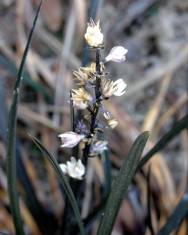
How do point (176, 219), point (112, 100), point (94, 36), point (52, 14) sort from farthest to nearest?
point (52, 14)
point (112, 100)
point (176, 219)
point (94, 36)

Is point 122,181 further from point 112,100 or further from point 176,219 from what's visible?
point 112,100

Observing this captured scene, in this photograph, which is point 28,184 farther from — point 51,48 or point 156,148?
point 51,48

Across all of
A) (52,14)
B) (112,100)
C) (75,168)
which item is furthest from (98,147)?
(52,14)

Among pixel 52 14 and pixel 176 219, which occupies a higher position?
pixel 52 14

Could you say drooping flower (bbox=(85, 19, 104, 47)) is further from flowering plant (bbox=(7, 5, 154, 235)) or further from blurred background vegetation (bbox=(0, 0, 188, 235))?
blurred background vegetation (bbox=(0, 0, 188, 235))

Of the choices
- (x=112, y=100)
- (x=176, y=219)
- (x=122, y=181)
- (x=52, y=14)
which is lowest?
(x=176, y=219)

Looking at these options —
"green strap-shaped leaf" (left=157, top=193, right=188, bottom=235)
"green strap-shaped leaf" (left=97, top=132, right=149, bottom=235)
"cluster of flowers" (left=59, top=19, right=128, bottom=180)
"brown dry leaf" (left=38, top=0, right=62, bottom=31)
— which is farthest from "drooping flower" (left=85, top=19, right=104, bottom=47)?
"brown dry leaf" (left=38, top=0, right=62, bottom=31)

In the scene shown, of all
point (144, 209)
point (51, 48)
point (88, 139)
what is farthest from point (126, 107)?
point (88, 139)
